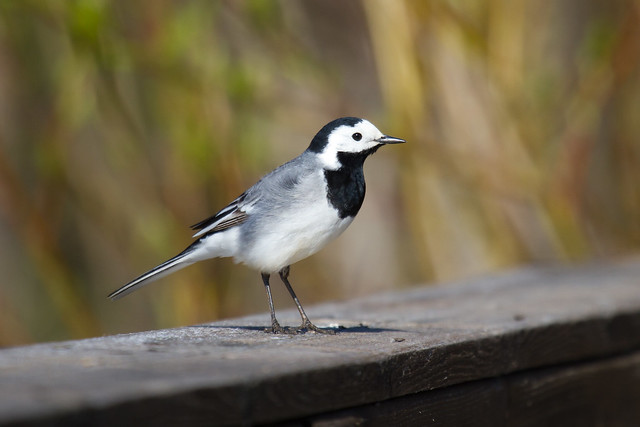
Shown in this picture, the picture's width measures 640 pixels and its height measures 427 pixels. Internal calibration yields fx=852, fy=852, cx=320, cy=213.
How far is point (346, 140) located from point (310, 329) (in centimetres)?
75

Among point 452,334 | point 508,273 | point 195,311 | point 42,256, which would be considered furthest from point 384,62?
point 452,334

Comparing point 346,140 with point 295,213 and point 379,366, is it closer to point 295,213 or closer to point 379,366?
point 295,213

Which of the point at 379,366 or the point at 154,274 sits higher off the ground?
the point at 154,274

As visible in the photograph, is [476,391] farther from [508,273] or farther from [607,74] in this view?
[607,74]

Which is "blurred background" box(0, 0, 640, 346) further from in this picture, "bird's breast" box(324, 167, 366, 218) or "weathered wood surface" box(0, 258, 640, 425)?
"bird's breast" box(324, 167, 366, 218)

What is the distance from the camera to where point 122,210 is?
17.0 ft

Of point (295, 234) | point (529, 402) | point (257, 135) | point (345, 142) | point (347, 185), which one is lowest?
point (529, 402)

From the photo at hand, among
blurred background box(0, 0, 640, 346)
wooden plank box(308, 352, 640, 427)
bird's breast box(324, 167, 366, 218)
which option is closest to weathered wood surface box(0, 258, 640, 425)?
wooden plank box(308, 352, 640, 427)

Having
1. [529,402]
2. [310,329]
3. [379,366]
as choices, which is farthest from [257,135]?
[379,366]

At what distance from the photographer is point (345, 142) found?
3.25 metres

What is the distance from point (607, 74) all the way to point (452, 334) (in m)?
3.34

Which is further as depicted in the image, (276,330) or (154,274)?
(154,274)

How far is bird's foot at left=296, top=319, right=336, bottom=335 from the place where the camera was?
9.48 feet

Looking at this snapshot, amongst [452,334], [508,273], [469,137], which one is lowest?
[508,273]
